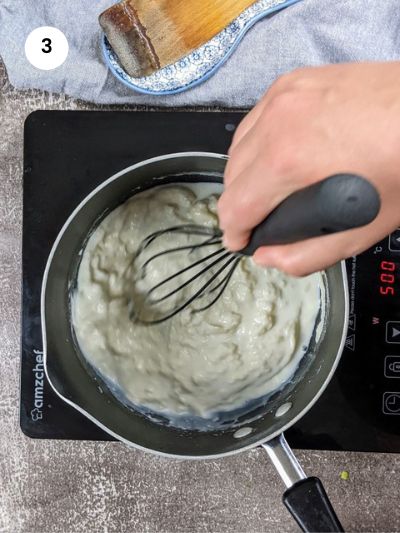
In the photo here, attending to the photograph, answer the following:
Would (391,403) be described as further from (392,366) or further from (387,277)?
(387,277)

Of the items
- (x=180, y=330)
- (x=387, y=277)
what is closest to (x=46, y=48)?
(x=180, y=330)

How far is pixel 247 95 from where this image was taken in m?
0.74

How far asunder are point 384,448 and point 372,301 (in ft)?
0.58

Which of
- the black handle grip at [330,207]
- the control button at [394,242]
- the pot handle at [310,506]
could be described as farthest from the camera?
the control button at [394,242]

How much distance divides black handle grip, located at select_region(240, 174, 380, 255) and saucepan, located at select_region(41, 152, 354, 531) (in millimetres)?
192

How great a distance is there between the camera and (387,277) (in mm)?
706

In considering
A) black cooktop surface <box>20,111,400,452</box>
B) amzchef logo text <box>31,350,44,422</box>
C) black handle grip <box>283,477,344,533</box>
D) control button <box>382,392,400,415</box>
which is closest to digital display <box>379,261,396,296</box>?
black cooktop surface <box>20,111,400,452</box>

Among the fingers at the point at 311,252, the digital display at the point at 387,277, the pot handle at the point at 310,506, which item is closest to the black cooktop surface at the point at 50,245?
the digital display at the point at 387,277

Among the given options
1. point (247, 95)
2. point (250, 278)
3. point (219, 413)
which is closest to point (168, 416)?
point (219, 413)

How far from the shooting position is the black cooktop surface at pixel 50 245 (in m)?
0.71

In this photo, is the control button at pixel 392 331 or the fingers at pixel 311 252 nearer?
the fingers at pixel 311 252

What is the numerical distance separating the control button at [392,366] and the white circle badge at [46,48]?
53 cm

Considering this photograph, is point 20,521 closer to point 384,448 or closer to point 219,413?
point 219,413

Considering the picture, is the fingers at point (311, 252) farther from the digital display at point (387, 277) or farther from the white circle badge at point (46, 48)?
the white circle badge at point (46, 48)
